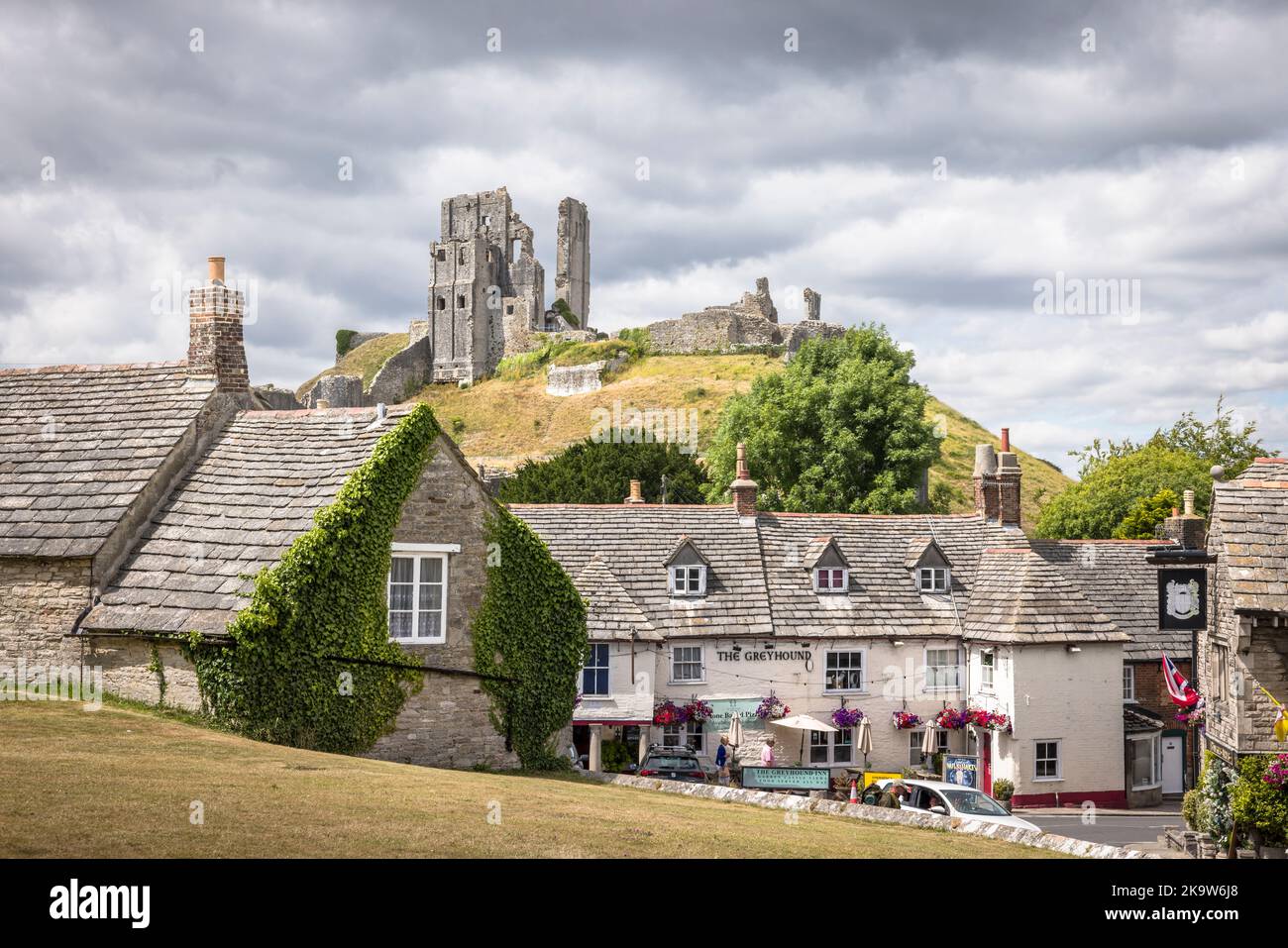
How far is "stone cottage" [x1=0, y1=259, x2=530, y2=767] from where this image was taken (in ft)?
60.6

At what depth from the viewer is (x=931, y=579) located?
38594mm

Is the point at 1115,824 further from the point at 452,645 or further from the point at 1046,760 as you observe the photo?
the point at 452,645

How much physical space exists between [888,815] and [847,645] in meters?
18.4

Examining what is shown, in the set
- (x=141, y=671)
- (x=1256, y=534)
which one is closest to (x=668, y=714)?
(x=1256, y=534)

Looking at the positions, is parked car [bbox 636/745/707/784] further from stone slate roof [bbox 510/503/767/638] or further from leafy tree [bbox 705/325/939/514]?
leafy tree [bbox 705/325/939/514]

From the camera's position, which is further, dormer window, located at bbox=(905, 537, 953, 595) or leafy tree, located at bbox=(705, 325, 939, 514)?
leafy tree, located at bbox=(705, 325, 939, 514)

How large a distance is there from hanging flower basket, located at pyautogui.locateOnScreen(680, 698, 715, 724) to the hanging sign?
14.6 m

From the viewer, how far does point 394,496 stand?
64.7 ft

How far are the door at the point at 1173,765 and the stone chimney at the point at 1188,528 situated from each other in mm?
6660

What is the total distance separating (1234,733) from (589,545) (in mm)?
20475

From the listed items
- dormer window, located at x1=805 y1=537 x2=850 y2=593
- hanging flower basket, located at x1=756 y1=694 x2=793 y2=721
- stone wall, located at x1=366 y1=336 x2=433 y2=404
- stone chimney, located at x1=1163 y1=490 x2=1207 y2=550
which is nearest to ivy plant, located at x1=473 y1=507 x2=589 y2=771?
hanging flower basket, located at x1=756 y1=694 x2=793 y2=721

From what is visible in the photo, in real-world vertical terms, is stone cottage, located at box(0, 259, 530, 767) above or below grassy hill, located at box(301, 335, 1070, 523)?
below

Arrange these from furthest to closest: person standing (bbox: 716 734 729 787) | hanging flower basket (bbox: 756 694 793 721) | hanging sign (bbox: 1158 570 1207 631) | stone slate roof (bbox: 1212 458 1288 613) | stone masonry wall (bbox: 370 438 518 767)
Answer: hanging flower basket (bbox: 756 694 793 721)
person standing (bbox: 716 734 729 787)
hanging sign (bbox: 1158 570 1207 631)
stone slate roof (bbox: 1212 458 1288 613)
stone masonry wall (bbox: 370 438 518 767)
